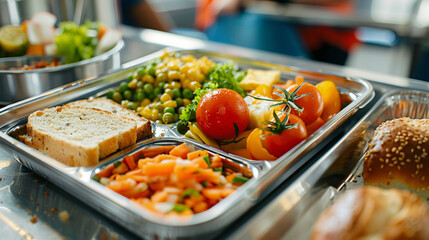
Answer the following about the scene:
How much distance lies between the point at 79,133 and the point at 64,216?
347mm

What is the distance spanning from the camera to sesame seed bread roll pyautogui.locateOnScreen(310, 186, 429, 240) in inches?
30.0

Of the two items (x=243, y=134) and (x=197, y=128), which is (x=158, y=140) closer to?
(x=197, y=128)

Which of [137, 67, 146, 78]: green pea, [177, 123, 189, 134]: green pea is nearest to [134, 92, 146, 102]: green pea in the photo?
[137, 67, 146, 78]: green pea

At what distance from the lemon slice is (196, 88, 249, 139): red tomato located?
1.43 metres

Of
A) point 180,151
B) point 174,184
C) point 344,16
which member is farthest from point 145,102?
point 344,16

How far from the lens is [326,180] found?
1.17 meters

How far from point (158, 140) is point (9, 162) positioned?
0.56 metres

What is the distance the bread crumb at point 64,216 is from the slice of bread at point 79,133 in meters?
0.17

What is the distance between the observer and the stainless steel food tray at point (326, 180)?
948mm

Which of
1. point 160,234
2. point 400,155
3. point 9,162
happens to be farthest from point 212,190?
point 9,162

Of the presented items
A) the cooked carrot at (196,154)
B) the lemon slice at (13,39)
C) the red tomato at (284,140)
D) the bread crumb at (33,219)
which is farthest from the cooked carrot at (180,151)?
the lemon slice at (13,39)

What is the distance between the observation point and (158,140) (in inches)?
53.4

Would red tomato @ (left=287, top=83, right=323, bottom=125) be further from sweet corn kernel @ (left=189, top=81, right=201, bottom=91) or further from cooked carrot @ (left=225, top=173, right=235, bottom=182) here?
sweet corn kernel @ (left=189, top=81, right=201, bottom=91)

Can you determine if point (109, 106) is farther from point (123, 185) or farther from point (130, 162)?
point (123, 185)
